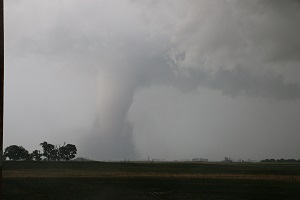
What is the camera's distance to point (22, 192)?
37.2 m

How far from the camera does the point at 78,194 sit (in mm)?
35875

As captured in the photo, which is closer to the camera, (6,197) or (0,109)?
(0,109)

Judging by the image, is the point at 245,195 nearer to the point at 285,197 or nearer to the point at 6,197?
the point at 285,197

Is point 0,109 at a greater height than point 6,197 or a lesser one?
greater

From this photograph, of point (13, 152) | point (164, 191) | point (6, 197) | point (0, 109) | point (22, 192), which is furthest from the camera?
point (13, 152)

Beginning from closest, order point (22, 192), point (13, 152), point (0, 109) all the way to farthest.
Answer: point (0, 109)
point (22, 192)
point (13, 152)

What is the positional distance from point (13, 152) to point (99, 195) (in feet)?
574

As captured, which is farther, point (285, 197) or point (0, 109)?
point (285, 197)

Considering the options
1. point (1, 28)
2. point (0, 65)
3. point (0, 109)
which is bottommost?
point (0, 109)

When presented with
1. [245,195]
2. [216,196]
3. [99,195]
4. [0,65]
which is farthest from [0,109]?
[245,195]

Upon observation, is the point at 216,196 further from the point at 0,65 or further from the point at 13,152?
the point at 13,152

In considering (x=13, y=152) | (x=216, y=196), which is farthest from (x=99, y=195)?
(x=13, y=152)

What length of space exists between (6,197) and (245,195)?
22790 millimetres

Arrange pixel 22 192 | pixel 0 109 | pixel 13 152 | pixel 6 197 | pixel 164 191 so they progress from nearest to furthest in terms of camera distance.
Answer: pixel 0 109
pixel 6 197
pixel 22 192
pixel 164 191
pixel 13 152
